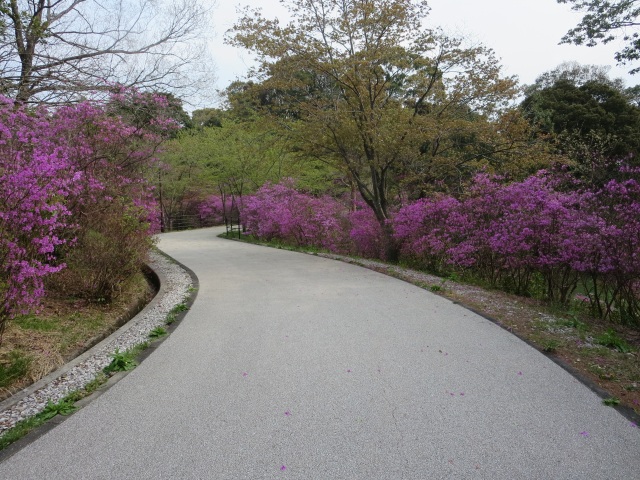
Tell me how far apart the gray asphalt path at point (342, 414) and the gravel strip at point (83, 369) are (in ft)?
1.37

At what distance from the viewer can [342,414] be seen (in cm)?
284

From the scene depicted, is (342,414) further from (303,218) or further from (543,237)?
(303,218)

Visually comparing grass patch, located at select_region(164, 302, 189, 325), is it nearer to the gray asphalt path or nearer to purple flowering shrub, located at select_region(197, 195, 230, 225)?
the gray asphalt path

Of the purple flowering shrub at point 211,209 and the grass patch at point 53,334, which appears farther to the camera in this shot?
the purple flowering shrub at point 211,209

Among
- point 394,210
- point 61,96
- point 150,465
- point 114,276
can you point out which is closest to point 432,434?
point 150,465

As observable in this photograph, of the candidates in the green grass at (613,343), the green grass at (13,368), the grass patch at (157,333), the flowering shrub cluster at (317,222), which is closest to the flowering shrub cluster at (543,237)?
the green grass at (613,343)

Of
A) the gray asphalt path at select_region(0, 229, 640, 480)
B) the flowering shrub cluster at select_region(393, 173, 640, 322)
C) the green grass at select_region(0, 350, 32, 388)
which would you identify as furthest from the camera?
the flowering shrub cluster at select_region(393, 173, 640, 322)

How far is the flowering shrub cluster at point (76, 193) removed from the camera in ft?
12.4

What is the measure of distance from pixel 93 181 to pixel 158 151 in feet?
8.57

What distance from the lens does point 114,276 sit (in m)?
6.48

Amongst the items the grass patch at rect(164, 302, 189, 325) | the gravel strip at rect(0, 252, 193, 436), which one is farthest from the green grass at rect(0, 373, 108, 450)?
the grass patch at rect(164, 302, 189, 325)

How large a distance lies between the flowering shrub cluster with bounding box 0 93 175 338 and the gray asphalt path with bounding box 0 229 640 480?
5.73ft

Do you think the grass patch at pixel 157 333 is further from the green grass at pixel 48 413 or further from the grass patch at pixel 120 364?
the green grass at pixel 48 413

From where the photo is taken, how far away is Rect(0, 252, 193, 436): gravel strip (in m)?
3.05
